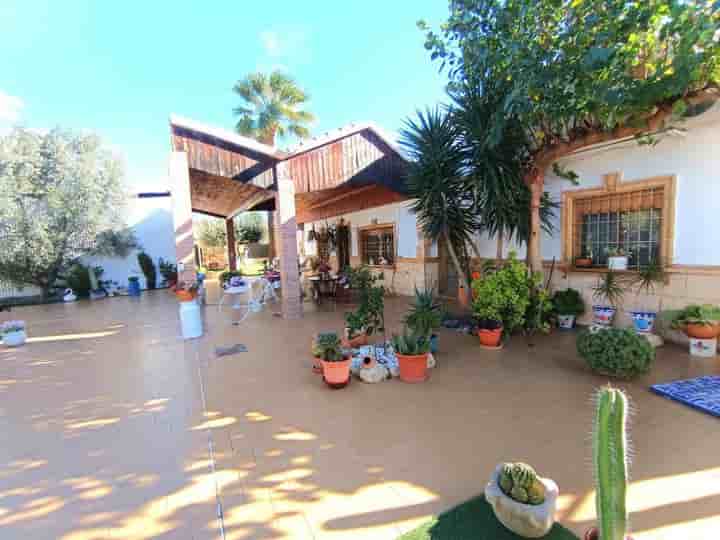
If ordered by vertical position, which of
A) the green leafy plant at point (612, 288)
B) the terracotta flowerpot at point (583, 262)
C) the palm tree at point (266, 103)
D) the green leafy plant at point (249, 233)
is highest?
the palm tree at point (266, 103)

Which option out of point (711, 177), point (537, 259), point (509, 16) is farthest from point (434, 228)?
point (711, 177)

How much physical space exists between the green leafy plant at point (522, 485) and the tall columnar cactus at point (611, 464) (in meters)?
0.36

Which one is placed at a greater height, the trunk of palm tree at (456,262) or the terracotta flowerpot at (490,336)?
the trunk of palm tree at (456,262)

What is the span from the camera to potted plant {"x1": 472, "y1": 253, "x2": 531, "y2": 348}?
4.85 m

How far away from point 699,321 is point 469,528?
426 centimetres

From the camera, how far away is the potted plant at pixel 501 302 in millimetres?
4852

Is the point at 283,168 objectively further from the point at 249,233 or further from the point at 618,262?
the point at 249,233

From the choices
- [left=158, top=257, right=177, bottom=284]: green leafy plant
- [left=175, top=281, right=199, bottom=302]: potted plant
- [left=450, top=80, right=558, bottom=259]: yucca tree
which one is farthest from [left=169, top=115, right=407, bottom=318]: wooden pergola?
[left=158, top=257, right=177, bottom=284]: green leafy plant

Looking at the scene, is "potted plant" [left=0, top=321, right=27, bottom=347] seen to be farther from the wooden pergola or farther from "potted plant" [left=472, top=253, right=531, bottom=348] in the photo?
"potted plant" [left=472, top=253, right=531, bottom=348]

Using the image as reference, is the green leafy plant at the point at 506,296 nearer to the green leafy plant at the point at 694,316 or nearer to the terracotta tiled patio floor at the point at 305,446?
the terracotta tiled patio floor at the point at 305,446

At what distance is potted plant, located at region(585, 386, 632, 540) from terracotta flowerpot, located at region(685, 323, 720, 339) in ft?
13.6

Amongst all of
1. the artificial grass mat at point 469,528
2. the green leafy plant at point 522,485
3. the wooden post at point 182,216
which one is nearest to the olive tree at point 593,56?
the green leafy plant at point 522,485

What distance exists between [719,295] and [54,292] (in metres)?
17.0

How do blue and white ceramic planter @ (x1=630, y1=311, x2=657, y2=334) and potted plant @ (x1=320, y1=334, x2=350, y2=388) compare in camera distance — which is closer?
potted plant @ (x1=320, y1=334, x2=350, y2=388)
